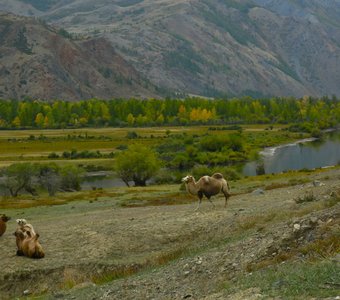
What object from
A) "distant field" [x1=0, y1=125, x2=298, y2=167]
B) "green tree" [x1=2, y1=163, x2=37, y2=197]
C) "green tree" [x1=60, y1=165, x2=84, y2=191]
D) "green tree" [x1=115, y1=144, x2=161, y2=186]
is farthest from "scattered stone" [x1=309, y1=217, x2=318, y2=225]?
"distant field" [x1=0, y1=125, x2=298, y2=167]

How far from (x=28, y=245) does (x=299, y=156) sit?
373 ft

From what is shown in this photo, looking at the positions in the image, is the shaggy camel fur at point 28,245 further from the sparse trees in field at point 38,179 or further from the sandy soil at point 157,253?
the sparse trees in field at point 38,179

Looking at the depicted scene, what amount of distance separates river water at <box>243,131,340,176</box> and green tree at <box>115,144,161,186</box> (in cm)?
2267

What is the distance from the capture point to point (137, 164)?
9450 cm

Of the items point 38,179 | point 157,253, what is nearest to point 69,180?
point 38,179

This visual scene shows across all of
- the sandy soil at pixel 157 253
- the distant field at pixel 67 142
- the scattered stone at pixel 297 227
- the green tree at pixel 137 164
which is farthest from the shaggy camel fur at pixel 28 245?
the distant field at pixel 67 142

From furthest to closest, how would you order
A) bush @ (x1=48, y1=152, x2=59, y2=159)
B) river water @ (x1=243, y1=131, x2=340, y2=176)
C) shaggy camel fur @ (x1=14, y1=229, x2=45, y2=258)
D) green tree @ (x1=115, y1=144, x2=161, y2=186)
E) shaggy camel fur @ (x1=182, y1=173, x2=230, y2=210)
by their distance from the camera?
1. bush @ (x1=48, y1=152, x2=59, y2=159)
2. river water @ (x1=243, y1=131, x2=340, y2=176)
3. green tree @ (x1=115, y1=144, x2=161, y2=186)
4. shaggy camel fur @ (x1=182, y1=173, x2=230, y2=210)
5. shaggy camel fur @ (x1=14, y1=229, x2=45, y2=258)

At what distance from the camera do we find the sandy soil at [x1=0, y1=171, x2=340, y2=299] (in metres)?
18.3

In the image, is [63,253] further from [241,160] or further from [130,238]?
[241,160]

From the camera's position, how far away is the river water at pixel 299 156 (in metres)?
115

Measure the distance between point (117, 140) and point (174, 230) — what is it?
480 feet

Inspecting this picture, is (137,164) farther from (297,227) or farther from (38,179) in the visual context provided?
(297,227)

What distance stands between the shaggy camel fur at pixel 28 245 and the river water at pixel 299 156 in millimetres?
82721

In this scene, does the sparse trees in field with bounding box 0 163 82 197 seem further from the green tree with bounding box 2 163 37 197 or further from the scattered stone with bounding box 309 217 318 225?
the scattered stone with bounding box 309 217 318 225
